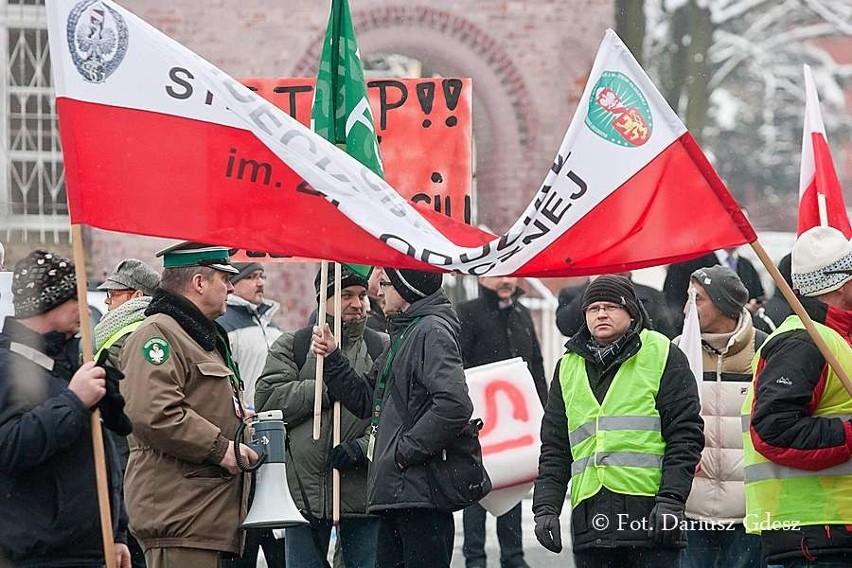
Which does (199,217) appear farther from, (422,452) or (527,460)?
(527,460)

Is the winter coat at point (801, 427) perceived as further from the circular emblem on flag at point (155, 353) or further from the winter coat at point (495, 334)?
the winter coat at point (495, 334)

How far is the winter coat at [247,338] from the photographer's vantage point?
30.9 feet

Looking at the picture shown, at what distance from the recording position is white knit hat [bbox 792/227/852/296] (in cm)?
634

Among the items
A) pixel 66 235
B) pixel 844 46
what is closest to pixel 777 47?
pixel 844 46

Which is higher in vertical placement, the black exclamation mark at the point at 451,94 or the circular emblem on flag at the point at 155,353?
the black exclamation mark at the point at 451,94

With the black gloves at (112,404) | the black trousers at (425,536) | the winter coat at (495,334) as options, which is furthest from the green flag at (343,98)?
the winter coat at (495,334)

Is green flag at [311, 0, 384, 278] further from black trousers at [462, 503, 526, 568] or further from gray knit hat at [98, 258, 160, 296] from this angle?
black trousers at [462, 503, 526, 568]

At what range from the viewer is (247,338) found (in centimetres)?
948

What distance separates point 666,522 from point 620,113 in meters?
1.70

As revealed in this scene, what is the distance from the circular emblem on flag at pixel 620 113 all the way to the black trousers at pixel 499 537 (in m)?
4.85

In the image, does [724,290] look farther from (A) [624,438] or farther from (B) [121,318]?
(B) [121,318]

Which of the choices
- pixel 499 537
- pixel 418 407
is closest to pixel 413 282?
pixel 418 407

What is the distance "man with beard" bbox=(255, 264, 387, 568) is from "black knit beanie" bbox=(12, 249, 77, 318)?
2.42 metres

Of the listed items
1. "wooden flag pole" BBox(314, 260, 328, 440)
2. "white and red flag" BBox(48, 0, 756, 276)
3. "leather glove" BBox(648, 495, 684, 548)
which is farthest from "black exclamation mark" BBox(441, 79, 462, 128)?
"white and red flag" BBox(48, 0, 756, 276)
